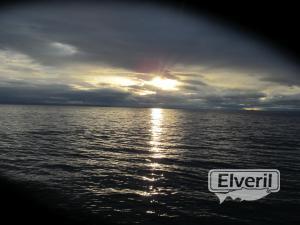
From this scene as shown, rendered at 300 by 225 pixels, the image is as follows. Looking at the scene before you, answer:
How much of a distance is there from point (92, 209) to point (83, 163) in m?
13.7

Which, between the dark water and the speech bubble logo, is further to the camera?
the speech bubble logo

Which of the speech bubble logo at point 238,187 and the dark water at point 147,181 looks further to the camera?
the speech bubble logo at point 238,187

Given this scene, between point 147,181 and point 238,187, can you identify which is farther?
point 147,181

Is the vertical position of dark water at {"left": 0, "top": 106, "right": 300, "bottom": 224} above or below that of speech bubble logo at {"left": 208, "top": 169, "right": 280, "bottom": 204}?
below

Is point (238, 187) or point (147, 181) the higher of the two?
point (238, 187)

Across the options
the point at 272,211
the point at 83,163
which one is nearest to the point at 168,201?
the point at 272,211

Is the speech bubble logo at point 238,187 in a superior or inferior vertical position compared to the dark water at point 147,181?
superior

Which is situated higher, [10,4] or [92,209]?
[10,4]

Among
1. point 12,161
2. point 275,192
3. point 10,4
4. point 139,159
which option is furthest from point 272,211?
point 12,161

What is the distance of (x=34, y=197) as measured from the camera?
1745 cm

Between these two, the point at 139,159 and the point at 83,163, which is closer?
the point at 83,163

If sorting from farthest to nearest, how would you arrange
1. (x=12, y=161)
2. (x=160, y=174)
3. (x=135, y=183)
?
1. (x=12, y=161)
2. (x=160, y=174)
3. (x=135, y=183)

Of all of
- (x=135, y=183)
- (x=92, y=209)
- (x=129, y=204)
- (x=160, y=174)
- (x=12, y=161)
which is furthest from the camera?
(x=12, y=161)

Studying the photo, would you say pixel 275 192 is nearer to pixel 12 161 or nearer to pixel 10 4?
pixel 10 4
